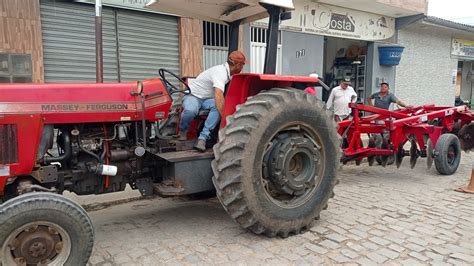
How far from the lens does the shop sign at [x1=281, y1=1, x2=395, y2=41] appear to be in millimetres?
10086

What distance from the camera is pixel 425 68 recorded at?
14.1m

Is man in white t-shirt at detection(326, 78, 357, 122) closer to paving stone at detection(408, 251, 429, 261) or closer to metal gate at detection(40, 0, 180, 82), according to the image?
metal gate at detection(40, 0, 180, 82)

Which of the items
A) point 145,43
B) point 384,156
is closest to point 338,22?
point 145,43

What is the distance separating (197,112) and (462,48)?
15639mm

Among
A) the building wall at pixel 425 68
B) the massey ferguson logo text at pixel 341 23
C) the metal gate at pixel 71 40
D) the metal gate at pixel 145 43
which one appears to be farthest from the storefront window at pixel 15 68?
the building wall at pixel 425 68

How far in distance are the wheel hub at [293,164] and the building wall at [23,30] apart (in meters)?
4.84

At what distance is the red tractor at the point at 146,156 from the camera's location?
2629mm

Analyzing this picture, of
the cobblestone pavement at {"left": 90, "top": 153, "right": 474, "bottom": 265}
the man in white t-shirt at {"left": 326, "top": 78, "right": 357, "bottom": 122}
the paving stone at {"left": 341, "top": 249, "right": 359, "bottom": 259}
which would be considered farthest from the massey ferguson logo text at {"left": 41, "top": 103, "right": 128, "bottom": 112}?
the man in white t-shirt at {"left": 326, "top": 78, "right": 357, "bottom": 122}

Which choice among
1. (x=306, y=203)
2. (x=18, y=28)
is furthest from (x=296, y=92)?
(x=18, y=28)

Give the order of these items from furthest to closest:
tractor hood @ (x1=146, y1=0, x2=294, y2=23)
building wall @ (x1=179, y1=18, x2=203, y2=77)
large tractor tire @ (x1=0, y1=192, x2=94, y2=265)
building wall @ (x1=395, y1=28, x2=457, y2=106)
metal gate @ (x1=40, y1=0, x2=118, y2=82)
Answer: building wall @ (x1=395, y1=28, x2=457, y2=106), building wall @ (x1=179, y1=18, x2=203, y2=77), metal gate @ (x1=40, y1=0, x2=118, y2=82), tractor hood @ (x1=146, y1=0, x2=294, y2=23), large tractor tire @ (x1=0, y1=192, x2=94, y2=265)

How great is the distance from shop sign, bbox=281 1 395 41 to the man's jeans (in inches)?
254

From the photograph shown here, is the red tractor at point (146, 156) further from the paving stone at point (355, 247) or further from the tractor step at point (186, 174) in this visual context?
the paving stone at point (355, 247)

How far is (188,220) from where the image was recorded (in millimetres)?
4051

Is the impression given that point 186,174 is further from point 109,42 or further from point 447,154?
point 109,42
